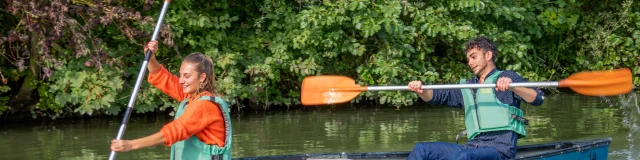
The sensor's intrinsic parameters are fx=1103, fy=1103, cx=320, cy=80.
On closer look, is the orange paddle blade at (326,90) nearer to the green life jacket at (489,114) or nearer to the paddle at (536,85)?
the paddle at (536,85)

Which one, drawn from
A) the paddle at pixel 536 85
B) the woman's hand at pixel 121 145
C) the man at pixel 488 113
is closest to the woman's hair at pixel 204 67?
the woman's hand at pixel 121 145

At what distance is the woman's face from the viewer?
456 cm

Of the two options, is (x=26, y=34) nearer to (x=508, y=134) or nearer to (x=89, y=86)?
(x=89, y=86)

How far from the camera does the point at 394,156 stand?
695 centimetres

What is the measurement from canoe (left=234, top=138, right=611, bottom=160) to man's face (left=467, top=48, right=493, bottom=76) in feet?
2.58

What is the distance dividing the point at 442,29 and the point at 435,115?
1.01 metres

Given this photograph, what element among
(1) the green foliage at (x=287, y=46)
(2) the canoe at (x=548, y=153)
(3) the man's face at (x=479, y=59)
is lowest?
(2) the canoe at (x=548, y=153)

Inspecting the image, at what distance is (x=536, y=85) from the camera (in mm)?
5676

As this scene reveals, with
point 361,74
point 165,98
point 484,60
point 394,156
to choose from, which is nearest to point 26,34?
point 165,98

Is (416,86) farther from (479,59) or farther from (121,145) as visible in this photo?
(121,145)

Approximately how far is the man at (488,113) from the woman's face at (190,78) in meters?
1.55

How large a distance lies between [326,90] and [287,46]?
5.69 metres

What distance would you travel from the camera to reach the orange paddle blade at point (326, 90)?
658 centimetres

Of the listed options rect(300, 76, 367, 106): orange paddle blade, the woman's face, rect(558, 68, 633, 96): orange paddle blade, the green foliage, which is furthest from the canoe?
the green foliage
